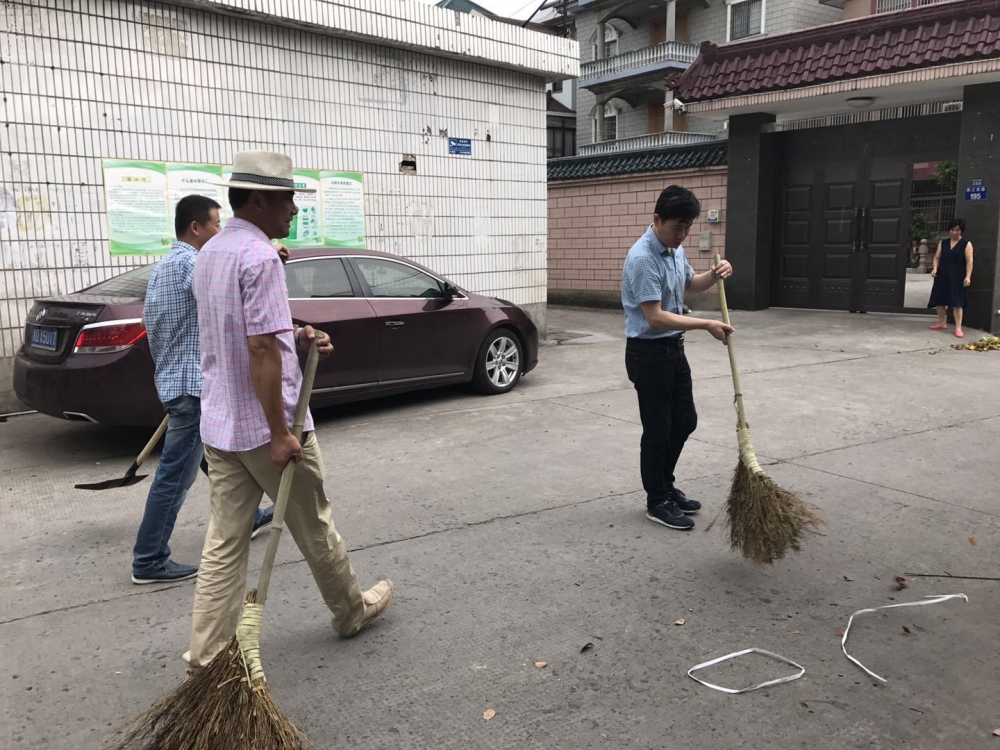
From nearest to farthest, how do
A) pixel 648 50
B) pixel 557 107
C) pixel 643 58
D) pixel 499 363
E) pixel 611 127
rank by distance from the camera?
pixel 499 363
pixel 648 50
pixel 643 58
pixel 611 127
pixel 557 107

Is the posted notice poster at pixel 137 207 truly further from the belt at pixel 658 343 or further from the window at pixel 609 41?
the window at pixel 609 41

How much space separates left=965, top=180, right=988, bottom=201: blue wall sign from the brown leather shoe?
Answer: 36.8 feet

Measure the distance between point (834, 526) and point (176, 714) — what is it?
3.38 meters

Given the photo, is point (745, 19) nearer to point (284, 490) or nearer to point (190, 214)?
point (190, 214)

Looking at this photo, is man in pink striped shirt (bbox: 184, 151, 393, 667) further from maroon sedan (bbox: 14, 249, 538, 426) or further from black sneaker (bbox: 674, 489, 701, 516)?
maroon sedan (bbox: 14, 249, 538, 426)

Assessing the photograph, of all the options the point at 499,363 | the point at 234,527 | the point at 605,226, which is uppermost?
the point at 605,226

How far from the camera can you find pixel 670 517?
14.2 ft

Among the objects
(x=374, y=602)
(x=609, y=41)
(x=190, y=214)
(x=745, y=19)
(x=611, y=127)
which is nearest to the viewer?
(x=374, y=602)

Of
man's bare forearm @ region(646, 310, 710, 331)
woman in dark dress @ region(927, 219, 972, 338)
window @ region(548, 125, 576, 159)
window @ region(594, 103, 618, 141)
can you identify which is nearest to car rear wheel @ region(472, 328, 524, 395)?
man's bare forearm @ region(646, 310, 710, 331)

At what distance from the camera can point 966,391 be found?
25.3 feet

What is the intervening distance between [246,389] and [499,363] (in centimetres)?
536

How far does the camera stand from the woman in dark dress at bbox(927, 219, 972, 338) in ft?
36.2

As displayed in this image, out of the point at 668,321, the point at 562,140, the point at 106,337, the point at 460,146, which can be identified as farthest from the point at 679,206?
the point at 562,140

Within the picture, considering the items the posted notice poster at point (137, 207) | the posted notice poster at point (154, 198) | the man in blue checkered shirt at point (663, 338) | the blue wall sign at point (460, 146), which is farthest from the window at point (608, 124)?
the man in blue checkered shirt at point (663, 338)
